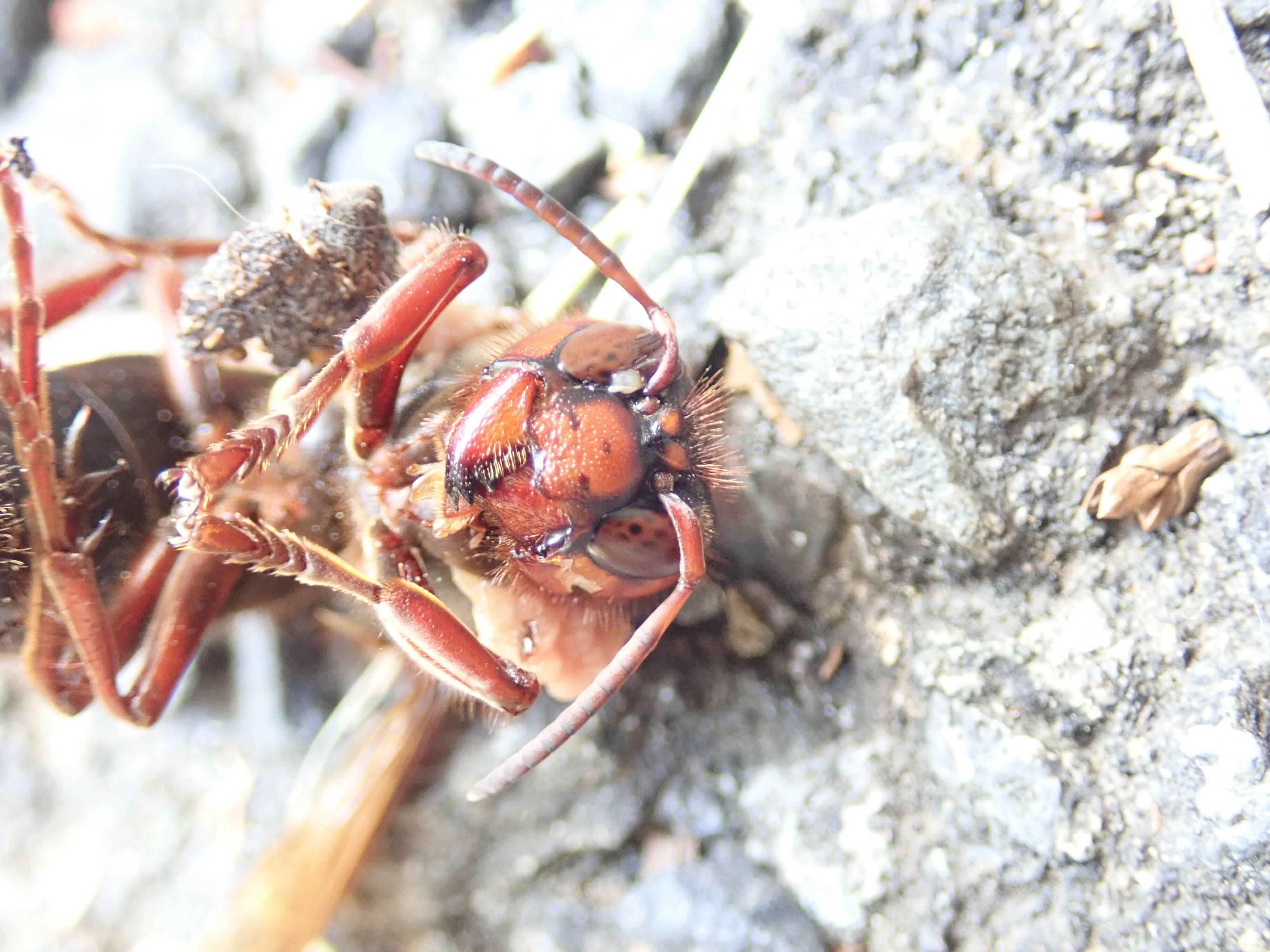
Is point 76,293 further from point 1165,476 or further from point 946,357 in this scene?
point 1165,476

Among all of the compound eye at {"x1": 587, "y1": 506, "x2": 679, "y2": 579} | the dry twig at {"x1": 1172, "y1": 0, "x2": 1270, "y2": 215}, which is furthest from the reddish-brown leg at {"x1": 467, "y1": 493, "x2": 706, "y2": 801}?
the dry twig at {"x1": 1172, "y1": 0, "x2": 1270, "y2": 215}

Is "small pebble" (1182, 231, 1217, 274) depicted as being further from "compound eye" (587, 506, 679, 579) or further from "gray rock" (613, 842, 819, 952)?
"gray rock" (613, 842, 819, 952)

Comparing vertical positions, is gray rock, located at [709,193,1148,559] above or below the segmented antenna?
below

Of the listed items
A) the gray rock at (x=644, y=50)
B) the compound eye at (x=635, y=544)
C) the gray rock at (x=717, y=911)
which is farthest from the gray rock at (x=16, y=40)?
the gray rock at (x=717, y=911)

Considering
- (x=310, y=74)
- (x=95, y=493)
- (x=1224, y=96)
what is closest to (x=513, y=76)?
(x=310, y=74)

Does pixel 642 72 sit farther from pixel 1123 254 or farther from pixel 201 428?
pixel 201 428

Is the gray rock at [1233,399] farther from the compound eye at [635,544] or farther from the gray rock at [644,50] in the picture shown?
the gray rock at [644,50]

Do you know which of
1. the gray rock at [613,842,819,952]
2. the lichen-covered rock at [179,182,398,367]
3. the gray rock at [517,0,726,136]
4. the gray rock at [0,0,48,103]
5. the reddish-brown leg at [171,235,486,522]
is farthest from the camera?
the gray rock at [0,0,48,103]

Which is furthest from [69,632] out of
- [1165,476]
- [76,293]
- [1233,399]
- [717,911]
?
[1233,399]

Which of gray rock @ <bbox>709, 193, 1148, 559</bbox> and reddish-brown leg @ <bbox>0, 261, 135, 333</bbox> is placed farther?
reddish-brown leg @ <bbox>0, 261, 135, 333</bbox>
